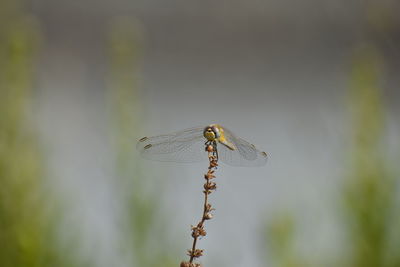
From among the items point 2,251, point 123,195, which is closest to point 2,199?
point 2,251

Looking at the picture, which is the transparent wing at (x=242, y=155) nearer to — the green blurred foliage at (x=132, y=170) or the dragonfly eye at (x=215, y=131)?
the dragonfly eye at (x=215, y=131)

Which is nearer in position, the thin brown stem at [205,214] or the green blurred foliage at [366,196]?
the thin brown stem at [205,214]

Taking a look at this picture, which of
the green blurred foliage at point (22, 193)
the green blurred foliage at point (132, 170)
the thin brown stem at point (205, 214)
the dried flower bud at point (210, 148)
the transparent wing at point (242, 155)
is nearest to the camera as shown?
the thin brown stem at point (205, 214)

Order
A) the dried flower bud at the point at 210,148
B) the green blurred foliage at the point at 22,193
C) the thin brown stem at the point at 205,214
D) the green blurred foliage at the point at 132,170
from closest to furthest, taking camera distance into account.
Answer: the thin brown stem at the point at 205,214, the dried flower bud at the point at 210,148, the green blurred foliage at the point at 22,193, the green blurred foliage at the point at 132,170

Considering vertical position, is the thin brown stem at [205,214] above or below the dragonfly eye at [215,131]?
below

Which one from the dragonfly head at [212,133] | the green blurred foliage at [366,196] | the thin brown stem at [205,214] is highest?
the green blurred foliage at [366,196]

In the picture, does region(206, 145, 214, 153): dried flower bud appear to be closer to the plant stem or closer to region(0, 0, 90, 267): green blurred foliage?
the plant stem

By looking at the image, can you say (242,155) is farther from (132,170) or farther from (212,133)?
(132,170)

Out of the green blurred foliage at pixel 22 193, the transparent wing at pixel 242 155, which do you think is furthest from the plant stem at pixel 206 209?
the green blurred foliage at pixel 22 193
